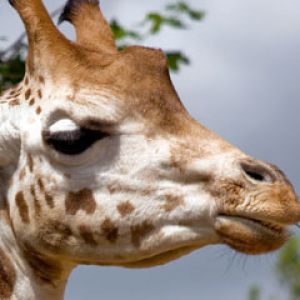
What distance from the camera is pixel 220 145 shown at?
7.83 metres

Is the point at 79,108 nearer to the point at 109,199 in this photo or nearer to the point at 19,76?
the point at 109,199

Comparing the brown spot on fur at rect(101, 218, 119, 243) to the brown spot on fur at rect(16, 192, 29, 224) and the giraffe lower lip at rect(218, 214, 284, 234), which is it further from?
the giraffe lower lip at rect(218, 214, 284, 234)

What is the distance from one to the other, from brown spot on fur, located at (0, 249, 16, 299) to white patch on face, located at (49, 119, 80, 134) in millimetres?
752

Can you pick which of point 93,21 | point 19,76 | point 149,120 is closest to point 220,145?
point 149,120

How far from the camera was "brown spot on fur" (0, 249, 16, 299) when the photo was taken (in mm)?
8156

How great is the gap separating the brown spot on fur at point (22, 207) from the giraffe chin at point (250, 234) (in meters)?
1.07

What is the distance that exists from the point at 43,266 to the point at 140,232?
2.07 feet

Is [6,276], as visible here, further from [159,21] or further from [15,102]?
[159,21]

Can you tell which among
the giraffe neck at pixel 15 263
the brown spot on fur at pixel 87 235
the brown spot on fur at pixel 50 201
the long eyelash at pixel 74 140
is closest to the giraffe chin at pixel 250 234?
the brown spot on fur at pixel 87 235

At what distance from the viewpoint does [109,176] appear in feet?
26.1

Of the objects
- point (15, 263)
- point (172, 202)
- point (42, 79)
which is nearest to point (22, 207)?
point (15, 263)

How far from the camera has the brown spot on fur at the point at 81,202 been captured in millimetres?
7957

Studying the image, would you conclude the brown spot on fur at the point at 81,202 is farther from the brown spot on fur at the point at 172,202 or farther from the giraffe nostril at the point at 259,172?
the giraffe nostril at the point at 259,172

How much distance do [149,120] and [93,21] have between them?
1.32 m
